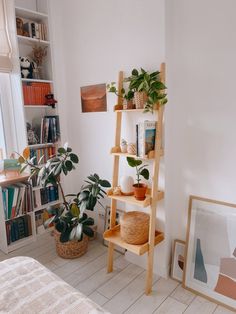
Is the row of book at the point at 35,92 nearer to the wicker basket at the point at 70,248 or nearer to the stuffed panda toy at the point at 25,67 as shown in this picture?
the stuffed panda toy at the point at 25,67

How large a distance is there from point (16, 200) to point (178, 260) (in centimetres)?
166

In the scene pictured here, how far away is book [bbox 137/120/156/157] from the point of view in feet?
5.63

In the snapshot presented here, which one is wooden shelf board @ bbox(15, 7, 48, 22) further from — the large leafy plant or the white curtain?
the large leafy plant

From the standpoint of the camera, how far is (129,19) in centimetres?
196

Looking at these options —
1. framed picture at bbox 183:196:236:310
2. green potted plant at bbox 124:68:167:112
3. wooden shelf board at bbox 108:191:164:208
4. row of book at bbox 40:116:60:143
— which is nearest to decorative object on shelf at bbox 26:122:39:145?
row of book at bbox 40:116:60:143

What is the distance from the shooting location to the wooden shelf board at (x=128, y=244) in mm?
1803

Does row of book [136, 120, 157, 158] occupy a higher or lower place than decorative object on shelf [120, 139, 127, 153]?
higher

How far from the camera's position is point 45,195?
282 centimetres

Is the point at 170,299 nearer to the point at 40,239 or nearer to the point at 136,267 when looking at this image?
the point at 136,267

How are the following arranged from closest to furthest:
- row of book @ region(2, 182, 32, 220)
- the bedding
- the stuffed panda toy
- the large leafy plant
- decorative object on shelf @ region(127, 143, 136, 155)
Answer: the bedding < decorative object on shelf @ region(127, 143, 136, 155) < the large leafy plant < row of book @ region(2, 182, 32, 220) < the stuffed panda toy

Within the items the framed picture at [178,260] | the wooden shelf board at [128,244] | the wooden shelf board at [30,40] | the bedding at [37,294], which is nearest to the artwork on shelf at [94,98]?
the wooden shelf board at [30,40]

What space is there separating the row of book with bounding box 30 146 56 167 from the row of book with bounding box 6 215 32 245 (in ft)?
2.09

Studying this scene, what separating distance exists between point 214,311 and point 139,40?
2070 millimetres

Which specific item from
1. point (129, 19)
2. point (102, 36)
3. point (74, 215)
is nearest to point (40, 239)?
point (74, 215)
